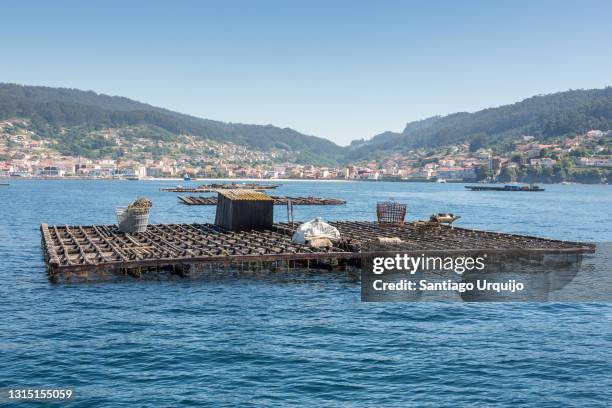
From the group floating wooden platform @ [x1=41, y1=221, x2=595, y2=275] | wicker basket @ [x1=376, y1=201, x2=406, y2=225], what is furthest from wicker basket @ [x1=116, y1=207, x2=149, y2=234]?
wicker basket @ [x1=376, y1=201, x2=406, y2=225]

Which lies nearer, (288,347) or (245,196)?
(288,347)

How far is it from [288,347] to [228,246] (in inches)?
703

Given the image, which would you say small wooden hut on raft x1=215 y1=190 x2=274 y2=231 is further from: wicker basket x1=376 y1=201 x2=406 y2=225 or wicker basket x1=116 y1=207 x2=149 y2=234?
wicker basket x1=376 y1=201 x2=406 y2=225

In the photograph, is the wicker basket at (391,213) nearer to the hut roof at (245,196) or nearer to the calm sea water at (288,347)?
the hut roof at (245,196)

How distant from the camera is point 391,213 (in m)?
57.6

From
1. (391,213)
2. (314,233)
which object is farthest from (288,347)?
(391,213)

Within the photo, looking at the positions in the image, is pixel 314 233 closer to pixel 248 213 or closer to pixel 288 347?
pixel 248 213

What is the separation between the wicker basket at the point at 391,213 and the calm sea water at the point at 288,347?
2365 cm

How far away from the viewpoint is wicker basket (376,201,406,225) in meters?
56.8

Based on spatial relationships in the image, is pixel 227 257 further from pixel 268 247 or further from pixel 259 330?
pixel 259 330

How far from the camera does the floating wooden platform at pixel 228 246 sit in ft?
113

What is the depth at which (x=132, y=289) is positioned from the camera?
31.4 metres

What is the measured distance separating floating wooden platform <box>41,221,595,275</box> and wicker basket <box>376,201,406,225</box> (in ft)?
13.0

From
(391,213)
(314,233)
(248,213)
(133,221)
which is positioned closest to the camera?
(314,233)
